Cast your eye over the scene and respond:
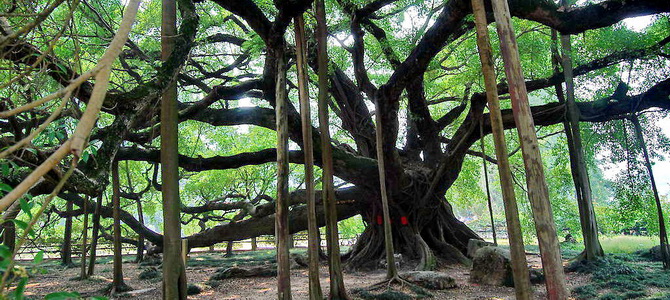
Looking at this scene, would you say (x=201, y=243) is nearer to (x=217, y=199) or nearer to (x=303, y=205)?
(x=217, y=199)

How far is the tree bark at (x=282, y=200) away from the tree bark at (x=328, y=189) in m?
0.51

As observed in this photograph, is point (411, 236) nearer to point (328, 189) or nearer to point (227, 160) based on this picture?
point (227, 160)

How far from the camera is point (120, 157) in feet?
23.0

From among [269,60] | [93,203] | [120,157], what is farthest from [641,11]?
[93,203]

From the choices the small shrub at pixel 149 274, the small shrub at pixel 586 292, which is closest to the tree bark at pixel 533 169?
the small shrub at pixel 586 292

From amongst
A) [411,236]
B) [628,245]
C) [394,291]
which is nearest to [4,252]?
[394,291]

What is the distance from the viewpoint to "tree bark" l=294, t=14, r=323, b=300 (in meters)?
4.39

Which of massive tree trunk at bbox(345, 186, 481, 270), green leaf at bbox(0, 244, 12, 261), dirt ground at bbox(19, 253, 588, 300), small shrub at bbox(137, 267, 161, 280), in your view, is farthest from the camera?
massive tree trunk at bbox(345, 186, 481, 270)

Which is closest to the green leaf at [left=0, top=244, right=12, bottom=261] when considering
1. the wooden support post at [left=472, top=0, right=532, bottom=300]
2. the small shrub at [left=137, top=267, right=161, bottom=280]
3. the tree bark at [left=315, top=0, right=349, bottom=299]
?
the wooden support post at [left=472, top=0, right=532, bottom=300]

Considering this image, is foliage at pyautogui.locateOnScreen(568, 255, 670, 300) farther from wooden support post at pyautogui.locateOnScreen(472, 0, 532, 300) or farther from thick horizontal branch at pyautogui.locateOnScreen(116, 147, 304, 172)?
thick horizontal branch at pyautogui.locateOnScreen(116, 147, 304, 172)

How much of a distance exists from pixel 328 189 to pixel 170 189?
1.83 metres

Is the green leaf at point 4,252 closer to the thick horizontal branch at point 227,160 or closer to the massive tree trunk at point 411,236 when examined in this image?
the thick horizontal branch at point 227,160

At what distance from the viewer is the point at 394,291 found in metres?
5.15

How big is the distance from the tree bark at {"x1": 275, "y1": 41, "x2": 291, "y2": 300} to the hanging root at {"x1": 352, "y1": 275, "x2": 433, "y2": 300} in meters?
1.26
